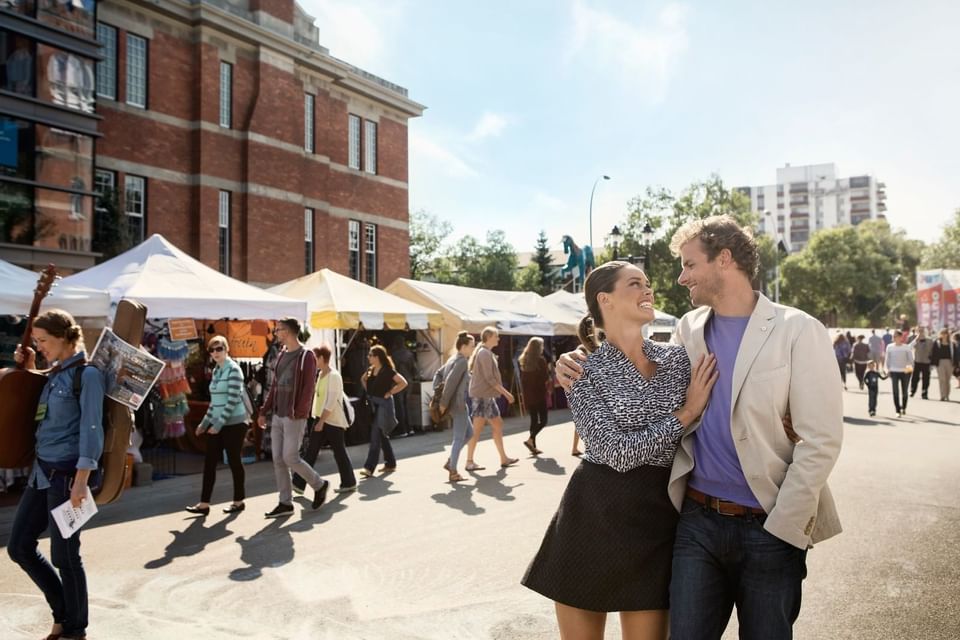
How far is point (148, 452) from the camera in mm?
12547

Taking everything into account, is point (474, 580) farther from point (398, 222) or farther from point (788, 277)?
point (788, 277)

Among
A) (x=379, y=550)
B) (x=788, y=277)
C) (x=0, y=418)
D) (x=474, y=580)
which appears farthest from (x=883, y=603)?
(x=788, y=277)

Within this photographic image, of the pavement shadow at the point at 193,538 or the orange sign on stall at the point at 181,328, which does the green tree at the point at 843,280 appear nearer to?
the orange sign on stall at the point at 181,328

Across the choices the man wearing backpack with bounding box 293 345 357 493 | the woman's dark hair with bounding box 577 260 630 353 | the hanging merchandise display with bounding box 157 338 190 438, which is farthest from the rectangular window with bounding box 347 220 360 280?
the woman's dark hair with bounding box 577 260 630 353

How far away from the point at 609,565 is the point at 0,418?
11.8 feet

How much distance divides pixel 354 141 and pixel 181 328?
19363 mm

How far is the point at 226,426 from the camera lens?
310 inches

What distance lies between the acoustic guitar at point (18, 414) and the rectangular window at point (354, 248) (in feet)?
83.7

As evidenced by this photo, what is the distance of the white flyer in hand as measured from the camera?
13.2ft

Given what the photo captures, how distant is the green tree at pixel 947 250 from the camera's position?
166ft

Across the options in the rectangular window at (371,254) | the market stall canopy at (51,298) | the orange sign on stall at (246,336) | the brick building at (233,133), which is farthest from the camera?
the rectangular window at (371,254)

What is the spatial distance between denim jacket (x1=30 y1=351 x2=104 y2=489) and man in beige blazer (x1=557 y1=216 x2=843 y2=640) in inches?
128

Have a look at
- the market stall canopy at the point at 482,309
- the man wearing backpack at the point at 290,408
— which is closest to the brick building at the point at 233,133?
the market stall canopy at the point at 482,309

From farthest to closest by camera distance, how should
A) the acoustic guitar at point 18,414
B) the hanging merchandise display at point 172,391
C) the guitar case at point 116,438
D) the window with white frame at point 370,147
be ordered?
1. the window with white frame at point 370,147
2. the hanging merchandise display at point 172,391
3. the guitar case at point 116,438
4. the acoustic guitar at point 18,414
